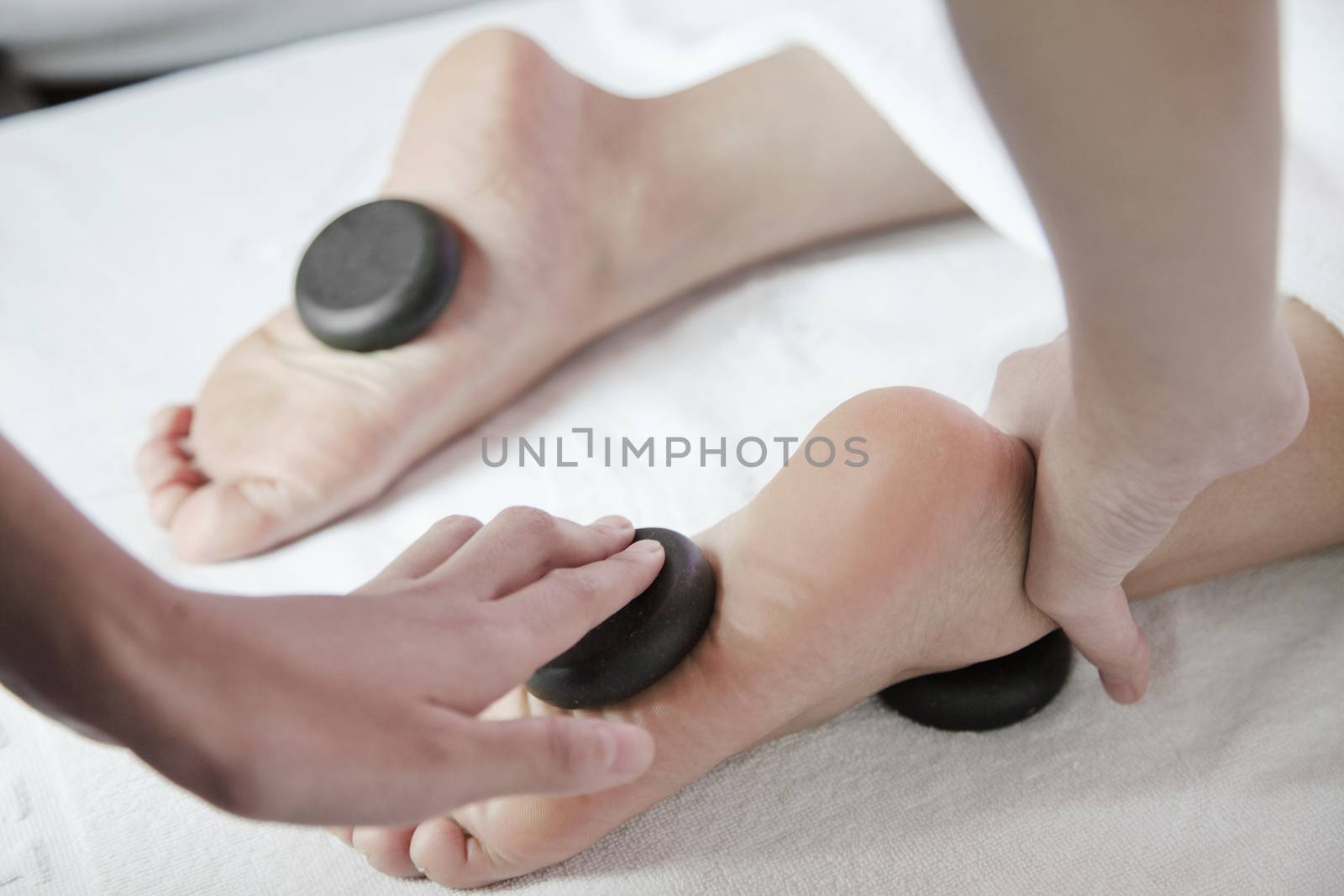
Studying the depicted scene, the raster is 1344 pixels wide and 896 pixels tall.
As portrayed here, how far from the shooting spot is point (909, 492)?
52cm

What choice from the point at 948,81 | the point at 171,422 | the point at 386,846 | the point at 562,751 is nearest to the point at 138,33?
the point at 171,422

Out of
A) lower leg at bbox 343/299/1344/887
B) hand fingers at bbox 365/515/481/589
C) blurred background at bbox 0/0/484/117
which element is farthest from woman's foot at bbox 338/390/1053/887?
blurred background at bbox 0/0/484/117

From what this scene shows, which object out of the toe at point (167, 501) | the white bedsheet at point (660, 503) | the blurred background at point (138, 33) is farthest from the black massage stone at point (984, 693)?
the blurred background at point (138, 33)

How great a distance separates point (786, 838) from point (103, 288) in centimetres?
67

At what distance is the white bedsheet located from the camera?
542mm

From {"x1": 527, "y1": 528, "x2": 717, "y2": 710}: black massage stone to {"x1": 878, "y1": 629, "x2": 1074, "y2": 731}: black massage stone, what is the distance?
14cm

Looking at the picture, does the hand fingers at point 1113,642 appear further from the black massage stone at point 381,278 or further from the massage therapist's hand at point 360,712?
the black massage stone at point 381,278

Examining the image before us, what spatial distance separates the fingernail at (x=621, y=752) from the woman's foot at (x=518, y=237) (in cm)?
37

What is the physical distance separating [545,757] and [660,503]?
1.01ft

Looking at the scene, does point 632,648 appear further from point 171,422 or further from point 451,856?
point 171,422

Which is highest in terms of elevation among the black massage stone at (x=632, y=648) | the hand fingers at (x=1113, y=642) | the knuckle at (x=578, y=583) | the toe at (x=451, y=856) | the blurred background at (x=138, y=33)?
the blurred background at (x=138, y=33)

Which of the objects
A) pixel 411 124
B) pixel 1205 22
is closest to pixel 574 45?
pixel 411 124

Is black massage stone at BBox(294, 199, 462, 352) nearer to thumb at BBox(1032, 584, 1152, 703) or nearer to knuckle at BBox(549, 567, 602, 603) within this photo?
knuckle at BBox(549, 567, 602, 603)

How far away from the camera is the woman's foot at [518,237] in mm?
708
